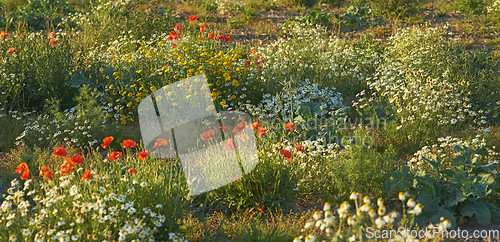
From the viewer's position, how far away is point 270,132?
465 cm

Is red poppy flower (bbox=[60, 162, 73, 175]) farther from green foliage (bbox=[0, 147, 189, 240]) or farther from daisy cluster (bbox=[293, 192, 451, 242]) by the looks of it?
daisy cluster (bbox=[293, 192, 451, 242])

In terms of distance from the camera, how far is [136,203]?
303 centimetres

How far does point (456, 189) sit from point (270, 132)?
1908mm

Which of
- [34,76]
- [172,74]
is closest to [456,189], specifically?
[172,74]

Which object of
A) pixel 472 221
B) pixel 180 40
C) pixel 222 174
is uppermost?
pixel 180 40

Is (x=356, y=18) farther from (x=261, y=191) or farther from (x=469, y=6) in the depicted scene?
(x=261, y=191)

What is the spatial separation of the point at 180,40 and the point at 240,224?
3737 mm

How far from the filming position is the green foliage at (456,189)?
3307mm

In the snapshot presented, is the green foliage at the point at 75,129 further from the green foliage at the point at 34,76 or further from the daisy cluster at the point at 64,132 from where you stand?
the green foliage at the point at 34,76

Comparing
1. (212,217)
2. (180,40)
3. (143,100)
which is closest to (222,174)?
(212,217)

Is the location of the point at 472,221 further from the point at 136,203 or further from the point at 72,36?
the point at 72,36

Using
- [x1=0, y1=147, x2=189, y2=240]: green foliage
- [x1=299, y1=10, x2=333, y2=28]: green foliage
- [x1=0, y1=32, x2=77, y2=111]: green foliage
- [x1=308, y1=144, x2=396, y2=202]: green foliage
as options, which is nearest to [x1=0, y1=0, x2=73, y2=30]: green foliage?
[x1=0, y1=32, x2=77, y2=111]: green foliage

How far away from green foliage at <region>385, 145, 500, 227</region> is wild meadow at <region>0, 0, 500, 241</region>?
0.04 feet

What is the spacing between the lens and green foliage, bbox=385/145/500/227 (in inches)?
130
